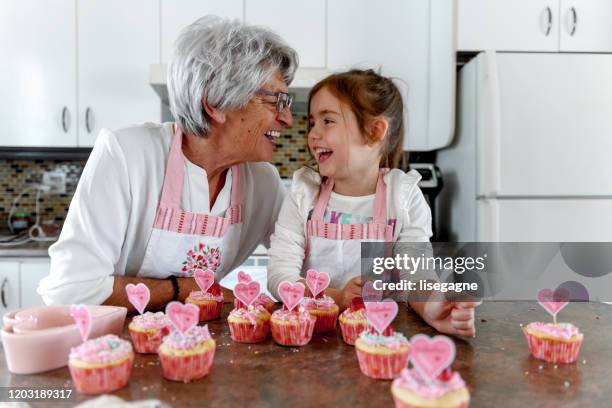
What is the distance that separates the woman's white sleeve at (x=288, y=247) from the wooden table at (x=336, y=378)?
1.14 ft

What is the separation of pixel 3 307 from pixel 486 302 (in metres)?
2.43

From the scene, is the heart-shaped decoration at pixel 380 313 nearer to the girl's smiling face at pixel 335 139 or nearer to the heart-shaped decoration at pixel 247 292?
the heart-shaped decoration at pixel 247 292

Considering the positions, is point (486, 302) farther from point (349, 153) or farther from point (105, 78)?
point (105, 78)

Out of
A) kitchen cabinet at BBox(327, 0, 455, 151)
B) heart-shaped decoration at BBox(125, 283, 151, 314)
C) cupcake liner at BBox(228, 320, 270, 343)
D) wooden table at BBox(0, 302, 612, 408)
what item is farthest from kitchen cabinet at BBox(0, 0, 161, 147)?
wooden table at BBox(0, 302, 612, 408)

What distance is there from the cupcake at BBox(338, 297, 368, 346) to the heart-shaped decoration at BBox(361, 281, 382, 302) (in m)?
0.05

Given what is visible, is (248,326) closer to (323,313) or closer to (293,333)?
(293,333)

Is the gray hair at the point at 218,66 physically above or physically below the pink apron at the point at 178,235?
above

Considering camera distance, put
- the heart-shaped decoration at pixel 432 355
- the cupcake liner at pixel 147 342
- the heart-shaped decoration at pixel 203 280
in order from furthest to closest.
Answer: the heart-shaped decoration at pixel 203 280 → the cupcake liner at pixel 147 342 → the heart-shaped decoration at pixel 432 355

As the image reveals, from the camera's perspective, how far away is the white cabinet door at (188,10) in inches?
117

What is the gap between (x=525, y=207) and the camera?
258 cm

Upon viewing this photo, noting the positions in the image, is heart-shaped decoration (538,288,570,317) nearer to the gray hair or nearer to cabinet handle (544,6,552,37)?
the gray hair

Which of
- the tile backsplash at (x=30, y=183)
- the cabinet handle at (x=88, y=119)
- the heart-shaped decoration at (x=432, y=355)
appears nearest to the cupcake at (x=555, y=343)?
the heart-shaped decoration at (x=432, y=355)

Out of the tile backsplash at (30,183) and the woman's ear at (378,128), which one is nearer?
the woman's ear at (378,128)

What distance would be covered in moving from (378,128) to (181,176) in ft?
2.22
